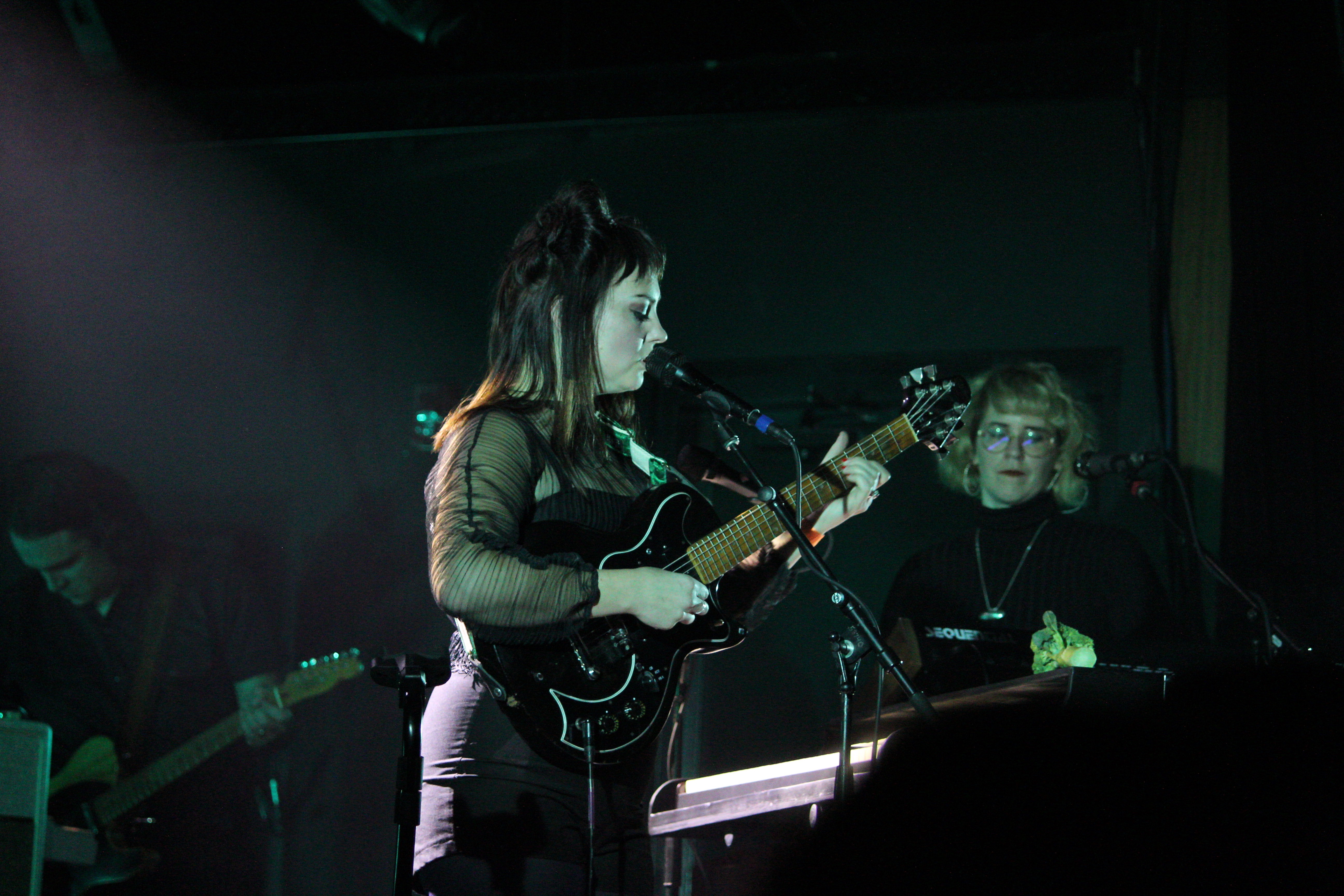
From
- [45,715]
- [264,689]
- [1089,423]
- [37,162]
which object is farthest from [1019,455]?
[37,162]

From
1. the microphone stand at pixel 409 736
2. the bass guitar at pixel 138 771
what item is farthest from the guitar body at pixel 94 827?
the microphone stand at pixel 409 736

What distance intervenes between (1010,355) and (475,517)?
3537mm

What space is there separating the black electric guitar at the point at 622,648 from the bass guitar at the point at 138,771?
263 centimetres

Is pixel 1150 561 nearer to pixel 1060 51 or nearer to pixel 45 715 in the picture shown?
pixel 1060 51

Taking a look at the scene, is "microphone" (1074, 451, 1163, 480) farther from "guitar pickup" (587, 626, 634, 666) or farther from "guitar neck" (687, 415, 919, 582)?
"guitar pickup" (587, 626, 634, 666)

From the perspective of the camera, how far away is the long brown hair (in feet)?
6.48

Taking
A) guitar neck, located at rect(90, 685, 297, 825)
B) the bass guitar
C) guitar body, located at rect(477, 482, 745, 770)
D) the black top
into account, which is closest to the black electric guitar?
guitar body, located at rect(477, 482, 745, 770)

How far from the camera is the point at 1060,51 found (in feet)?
15.0

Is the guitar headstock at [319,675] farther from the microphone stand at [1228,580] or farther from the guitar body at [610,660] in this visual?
the microphone stand at [1228,580]

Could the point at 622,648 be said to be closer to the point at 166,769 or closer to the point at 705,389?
the point at 705,389

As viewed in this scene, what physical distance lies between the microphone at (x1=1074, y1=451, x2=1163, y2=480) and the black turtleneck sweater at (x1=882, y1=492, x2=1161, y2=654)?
0.43 metres

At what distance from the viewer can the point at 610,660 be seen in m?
1.82

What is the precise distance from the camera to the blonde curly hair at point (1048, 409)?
11.5 ft

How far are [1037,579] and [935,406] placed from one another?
144 cm
